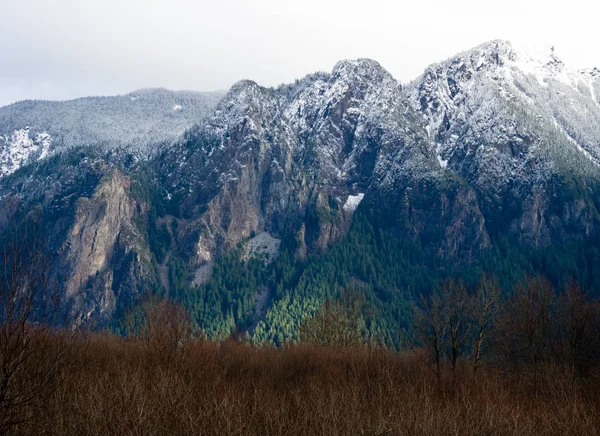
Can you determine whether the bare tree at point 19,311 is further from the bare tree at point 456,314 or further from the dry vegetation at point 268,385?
the bare tree at point 456,314

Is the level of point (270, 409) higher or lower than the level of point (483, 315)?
higher

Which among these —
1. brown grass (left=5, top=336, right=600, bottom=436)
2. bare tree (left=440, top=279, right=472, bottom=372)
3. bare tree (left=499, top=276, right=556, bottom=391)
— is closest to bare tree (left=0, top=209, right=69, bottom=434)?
brown grass (left=5, top=336, right=600, bottom=436)

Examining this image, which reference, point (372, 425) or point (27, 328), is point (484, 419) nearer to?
point (372, 425)

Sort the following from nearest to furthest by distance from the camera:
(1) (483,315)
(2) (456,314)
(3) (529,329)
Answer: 1. (1) (483,315)
2. (3) (529,329)
3. (2) (456,314)

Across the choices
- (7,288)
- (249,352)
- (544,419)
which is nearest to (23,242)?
(7,288)

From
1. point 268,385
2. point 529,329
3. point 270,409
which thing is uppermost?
point 270,409

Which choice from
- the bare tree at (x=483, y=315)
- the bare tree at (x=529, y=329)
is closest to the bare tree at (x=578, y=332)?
the bare tree at (x=529, y=329)

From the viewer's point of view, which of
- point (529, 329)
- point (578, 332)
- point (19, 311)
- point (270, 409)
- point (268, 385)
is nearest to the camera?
point (19, 311)

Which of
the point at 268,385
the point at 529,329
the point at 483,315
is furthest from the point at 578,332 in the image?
the point at 268,385

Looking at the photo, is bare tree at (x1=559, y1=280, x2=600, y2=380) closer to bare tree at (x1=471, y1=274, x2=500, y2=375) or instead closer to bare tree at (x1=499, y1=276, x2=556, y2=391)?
bare tree at (x1=499, y1=276, x2=556, y2=391)

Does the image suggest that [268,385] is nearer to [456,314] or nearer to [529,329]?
[456,314]

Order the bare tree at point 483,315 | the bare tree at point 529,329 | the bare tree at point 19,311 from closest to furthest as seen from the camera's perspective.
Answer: the bare tree at point 19,311, the bare tree at point 483,315, the bare tree at point 529,329

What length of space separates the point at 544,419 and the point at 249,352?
36.3m

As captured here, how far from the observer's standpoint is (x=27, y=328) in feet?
53.3
